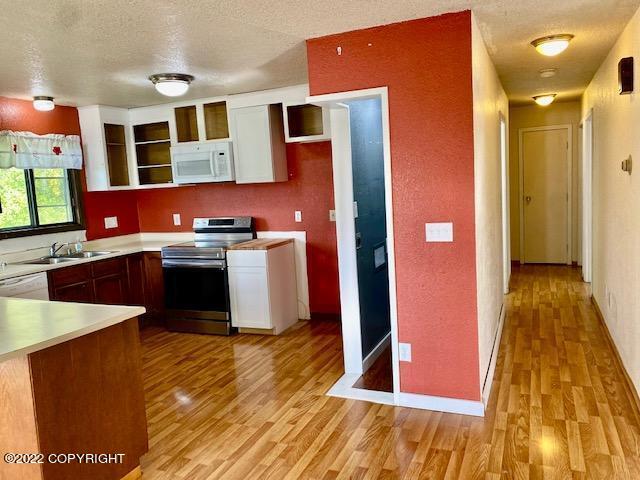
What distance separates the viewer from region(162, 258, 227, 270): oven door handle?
4.65 m

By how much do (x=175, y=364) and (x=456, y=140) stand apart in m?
2.77

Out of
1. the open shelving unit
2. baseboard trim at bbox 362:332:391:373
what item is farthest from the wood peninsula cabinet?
the open shelving unit

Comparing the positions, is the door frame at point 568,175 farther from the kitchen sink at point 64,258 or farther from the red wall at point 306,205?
the kitchen sink at point 64,258

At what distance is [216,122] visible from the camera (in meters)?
5.11

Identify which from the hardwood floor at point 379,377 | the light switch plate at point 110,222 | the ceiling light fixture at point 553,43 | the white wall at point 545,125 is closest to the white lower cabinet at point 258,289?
the hardwood floor at point 379,377

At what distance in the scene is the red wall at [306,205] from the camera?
4.89m

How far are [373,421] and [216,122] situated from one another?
343 centimetres

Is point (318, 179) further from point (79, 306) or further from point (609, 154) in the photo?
point (79, 306)

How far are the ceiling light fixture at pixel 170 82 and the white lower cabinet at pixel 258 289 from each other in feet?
4.99

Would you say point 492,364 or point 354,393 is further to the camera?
point 492,364

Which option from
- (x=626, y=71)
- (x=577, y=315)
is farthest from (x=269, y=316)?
(x=626, y=71)

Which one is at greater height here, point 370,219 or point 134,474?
point 370,219

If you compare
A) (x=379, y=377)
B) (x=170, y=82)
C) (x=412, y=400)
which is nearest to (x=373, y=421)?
(x=412, y=400)

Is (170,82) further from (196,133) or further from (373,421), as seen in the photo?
(373,421)
